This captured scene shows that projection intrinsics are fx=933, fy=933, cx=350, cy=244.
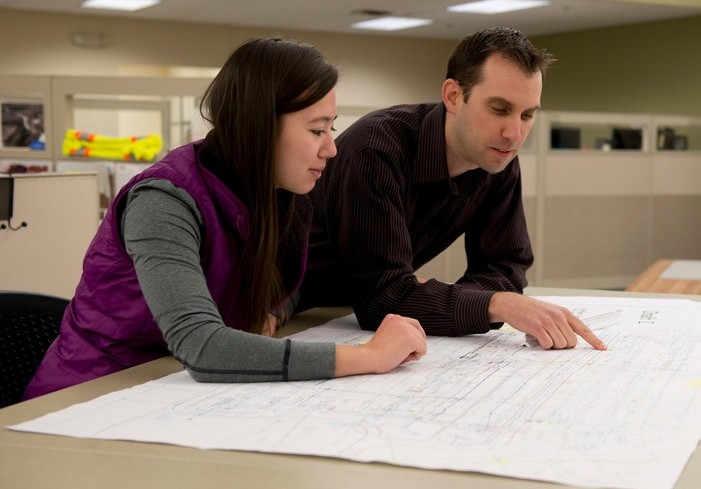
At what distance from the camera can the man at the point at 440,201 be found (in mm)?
1557

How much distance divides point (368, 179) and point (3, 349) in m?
0.66

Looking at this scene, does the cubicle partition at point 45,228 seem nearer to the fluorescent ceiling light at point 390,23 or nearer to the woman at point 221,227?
the woman at point 221,227

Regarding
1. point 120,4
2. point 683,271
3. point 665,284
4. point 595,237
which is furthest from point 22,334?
point 120,4

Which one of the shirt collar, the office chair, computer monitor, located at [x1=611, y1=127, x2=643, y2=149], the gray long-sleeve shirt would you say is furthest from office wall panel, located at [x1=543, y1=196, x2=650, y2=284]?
the gray long-sleeve shirt

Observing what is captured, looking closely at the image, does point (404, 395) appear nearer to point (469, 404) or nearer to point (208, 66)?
point (469, 404)

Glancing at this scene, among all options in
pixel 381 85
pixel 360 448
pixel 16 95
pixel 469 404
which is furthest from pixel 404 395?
pixel 381 85

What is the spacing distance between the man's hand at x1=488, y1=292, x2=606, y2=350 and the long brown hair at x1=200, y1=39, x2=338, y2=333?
1.25ft

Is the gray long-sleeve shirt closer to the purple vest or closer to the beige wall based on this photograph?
the purple vest

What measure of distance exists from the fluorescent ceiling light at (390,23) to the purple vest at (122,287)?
9397 millimetres

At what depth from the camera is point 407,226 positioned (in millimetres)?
1764

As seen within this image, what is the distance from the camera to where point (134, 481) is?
2.60ft

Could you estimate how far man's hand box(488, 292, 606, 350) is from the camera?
52.7 inches

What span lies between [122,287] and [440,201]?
72cm

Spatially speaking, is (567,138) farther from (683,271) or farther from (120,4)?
(120,4)
